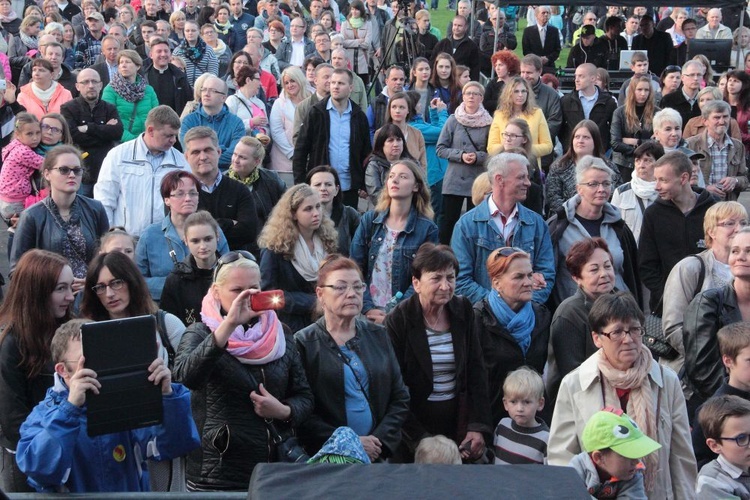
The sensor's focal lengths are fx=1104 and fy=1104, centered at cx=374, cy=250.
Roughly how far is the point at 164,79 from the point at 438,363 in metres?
7.03

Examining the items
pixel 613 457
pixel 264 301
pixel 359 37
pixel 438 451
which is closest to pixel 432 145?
pixel 438 451

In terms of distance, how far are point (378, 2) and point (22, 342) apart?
15632mm

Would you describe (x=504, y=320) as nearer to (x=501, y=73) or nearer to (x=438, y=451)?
(x=438, y=451)

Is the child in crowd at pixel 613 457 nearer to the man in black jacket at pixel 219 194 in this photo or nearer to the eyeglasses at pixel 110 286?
the eyeglasses at pixel 110 286

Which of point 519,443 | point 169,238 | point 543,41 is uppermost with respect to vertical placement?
point 543,41

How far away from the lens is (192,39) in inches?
531

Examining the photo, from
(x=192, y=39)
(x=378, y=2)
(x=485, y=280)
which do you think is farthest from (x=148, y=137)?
(x=378, y=2)

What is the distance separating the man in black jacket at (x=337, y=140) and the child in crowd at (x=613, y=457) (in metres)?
5.49

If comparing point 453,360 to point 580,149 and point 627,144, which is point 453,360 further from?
point 627,144

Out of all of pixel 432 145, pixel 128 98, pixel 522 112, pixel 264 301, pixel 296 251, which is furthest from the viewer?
pixel 432 145

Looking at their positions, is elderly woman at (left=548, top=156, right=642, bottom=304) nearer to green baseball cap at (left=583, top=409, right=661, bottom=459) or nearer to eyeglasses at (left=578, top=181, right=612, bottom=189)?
eyeglasses at (left=578, top=181, right=612, bottom=189)

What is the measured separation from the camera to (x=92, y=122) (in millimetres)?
9875

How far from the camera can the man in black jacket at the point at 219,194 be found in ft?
23.7

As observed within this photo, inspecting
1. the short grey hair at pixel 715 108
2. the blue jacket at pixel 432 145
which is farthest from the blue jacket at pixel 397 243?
the short grey hair at pixel 715 108
